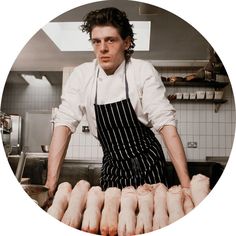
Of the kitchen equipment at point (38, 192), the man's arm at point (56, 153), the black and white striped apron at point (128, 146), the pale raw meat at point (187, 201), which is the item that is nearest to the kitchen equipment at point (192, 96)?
the black and white striped apron at point (128, 146)

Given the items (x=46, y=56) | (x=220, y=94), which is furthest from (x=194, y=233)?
(x=46, y=56)

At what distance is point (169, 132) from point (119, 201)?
0.24 meters

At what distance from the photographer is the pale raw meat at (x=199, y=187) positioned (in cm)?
125

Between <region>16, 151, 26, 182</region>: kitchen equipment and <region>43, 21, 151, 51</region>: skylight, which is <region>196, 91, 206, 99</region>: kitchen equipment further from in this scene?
<region>16, 151, 26, 182</region>: kitchen equipment

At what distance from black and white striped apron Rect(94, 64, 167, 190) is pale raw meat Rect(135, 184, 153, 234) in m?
0.02

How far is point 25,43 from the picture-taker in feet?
4.44

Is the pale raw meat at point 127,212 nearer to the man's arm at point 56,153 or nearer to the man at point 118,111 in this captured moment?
the man at point 118,111

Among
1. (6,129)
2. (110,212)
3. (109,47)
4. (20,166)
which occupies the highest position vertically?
(109,47)

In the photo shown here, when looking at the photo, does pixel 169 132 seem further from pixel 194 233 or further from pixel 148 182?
pixel 194 233

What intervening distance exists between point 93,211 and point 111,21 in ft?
1.79

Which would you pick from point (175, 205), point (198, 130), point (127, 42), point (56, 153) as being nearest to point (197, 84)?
point (198, 130)

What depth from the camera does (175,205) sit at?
1230 millimetres

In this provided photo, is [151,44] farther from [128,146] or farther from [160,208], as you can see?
[160,208]

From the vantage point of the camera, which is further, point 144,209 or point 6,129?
point 6,129
